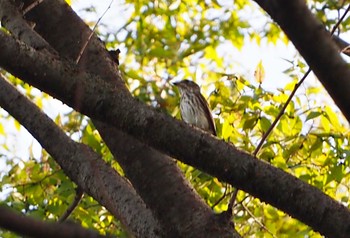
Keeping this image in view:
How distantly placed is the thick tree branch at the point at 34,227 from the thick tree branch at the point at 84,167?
2.08m

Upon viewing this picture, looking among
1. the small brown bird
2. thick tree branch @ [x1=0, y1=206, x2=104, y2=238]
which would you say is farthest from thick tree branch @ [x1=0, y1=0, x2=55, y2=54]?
the small brown bird

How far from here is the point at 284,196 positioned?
2381 millimetres

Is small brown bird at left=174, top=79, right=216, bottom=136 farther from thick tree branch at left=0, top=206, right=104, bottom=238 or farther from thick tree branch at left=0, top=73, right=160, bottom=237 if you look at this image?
thick tree branch at left=0, top=206, right=104, bottom=238

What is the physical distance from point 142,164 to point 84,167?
38 cm

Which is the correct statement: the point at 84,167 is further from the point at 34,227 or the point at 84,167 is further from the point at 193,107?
the point at 193,107

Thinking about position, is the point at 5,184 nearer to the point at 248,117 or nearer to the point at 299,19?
the point at 248,117

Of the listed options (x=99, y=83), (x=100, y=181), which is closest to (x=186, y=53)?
(x=100, y=181)

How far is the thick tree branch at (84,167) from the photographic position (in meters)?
3.30

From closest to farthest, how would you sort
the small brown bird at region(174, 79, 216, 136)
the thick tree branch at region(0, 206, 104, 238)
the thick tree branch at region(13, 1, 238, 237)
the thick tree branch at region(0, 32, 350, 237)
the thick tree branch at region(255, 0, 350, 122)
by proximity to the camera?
the thick tree branch at region(0, 206, 104, 238), the thick tree branch at region(255, 0, 350, 122), the thick tree branch at region(0, 32, 350, 237), the thick tree branch at region(13, 1, 238, 237), the small brown bird at region(174, 79, 216, 136)

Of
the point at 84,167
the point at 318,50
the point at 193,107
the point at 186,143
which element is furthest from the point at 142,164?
the point at 193,107

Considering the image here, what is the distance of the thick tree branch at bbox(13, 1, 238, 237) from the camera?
298 centimetres

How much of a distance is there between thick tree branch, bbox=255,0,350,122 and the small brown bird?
20.9 ft

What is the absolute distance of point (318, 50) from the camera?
150cm

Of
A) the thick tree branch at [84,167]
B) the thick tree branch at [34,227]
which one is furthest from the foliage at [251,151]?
the thick tree branch at [34,227]
